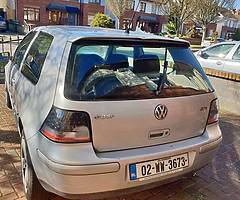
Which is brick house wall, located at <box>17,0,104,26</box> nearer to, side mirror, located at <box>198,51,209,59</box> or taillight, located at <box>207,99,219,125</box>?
side mirror, located at <box>198,51,209,59</box>

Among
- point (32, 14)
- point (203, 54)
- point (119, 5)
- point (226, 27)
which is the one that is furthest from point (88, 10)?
point (226, 27)

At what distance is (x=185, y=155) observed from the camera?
2.43 m

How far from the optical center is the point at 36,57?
2848mm

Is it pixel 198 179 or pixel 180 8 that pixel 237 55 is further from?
pixel 180 8

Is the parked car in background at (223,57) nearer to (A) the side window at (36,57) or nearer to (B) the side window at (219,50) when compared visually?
(B) the side window at (219,50)

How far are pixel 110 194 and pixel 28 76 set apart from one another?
4.70ft

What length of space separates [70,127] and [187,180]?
1.81 metres

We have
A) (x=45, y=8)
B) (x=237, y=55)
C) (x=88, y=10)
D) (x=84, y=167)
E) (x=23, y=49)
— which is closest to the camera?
(x=84, y=167)

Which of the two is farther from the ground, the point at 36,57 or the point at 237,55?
the point at 36,57

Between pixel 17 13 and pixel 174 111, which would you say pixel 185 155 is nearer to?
pixel 174 111

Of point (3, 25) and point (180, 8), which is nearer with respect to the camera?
point (180, 8)

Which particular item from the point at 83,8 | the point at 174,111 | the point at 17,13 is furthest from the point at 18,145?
the point at 83,8

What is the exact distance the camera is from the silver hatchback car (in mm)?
2035

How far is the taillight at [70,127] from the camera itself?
2.02m
